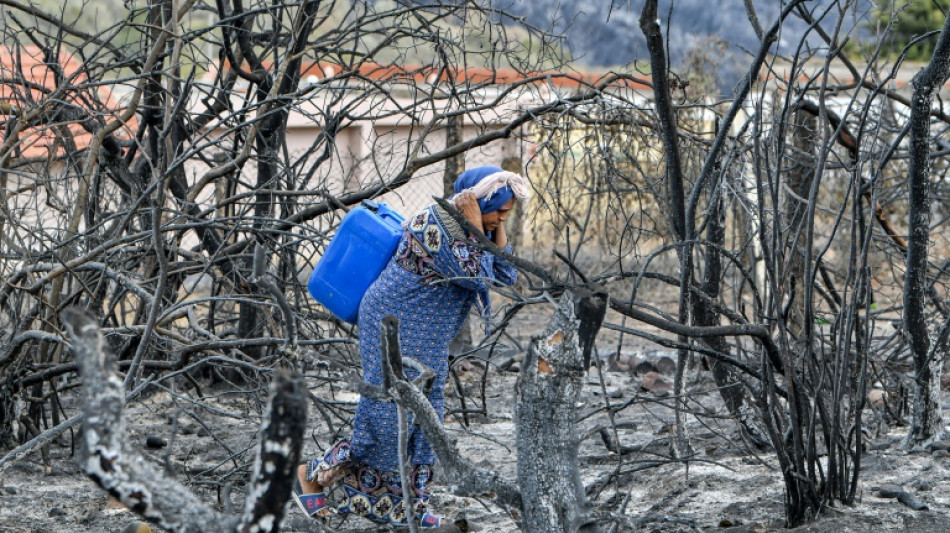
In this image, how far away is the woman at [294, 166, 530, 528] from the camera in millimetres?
3781

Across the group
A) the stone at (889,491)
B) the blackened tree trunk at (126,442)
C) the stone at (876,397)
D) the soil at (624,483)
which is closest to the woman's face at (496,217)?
the soil at (624,483)

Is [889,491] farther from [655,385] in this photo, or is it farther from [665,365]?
[665,365]

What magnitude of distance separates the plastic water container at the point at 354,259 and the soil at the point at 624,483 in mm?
567

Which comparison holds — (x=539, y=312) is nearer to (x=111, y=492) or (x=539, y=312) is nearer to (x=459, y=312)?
(x=459, y=312)

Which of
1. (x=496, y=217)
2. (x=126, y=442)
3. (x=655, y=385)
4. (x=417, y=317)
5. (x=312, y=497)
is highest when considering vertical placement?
(x=496, y=217)

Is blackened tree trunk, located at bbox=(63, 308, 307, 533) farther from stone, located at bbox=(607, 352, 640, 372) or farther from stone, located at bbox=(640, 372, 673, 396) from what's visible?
stone, located at bbox=(607, 352, 640, 372)

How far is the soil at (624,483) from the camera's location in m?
3.72

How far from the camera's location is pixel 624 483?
15.2 feet

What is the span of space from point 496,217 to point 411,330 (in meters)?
0.52

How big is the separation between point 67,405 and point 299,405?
15.5 ft

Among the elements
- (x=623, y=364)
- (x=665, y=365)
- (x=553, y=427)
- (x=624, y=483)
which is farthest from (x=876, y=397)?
(x=553, y=427)

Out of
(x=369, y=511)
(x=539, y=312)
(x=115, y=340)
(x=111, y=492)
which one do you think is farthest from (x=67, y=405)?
(x=539, y=312)

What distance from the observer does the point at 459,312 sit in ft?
13.3

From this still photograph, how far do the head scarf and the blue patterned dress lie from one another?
14cm
